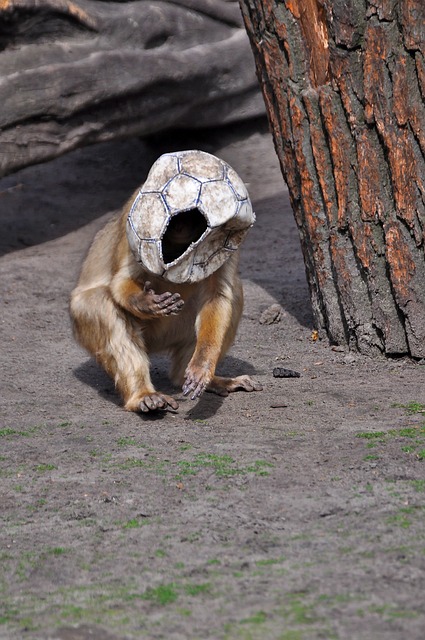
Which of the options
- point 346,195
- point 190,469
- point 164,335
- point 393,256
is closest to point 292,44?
point 346,195

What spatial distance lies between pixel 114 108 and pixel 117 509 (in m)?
7.15

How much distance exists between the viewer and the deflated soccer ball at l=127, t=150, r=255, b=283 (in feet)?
18.8

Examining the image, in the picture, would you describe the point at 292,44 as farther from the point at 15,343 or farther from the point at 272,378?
the point at 15,343

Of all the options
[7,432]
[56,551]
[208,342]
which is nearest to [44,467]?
[7,432]

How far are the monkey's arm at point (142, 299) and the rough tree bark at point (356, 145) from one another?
5.14 feet

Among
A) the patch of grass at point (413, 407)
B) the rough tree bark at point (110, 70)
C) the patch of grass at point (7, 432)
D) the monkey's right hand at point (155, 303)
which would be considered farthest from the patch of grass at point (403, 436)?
the rough tree bark at point (110, 70)

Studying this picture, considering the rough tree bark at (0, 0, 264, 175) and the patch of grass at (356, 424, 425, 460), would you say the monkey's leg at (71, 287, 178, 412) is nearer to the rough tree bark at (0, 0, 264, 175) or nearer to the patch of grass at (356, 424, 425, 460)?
the patch of grass at (356, 424, 425, 460)

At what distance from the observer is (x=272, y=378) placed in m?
7.25

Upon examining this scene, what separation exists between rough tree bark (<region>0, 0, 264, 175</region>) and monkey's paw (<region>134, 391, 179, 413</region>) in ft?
16.1

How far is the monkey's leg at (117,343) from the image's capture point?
21.9 feet

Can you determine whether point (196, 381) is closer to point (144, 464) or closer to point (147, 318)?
point (147, 318)

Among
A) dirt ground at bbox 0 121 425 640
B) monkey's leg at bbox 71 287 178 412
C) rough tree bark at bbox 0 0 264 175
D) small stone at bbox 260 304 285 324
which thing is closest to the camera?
dirt ground at bbox 0 121 425 640

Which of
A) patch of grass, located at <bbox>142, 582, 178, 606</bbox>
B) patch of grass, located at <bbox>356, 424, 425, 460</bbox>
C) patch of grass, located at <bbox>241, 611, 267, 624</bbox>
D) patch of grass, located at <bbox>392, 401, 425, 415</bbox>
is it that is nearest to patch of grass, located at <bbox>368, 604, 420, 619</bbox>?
patch of grass, located at <bbox>241, 611, 267, 624</bbox>

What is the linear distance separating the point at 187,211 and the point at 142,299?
0.77 m
